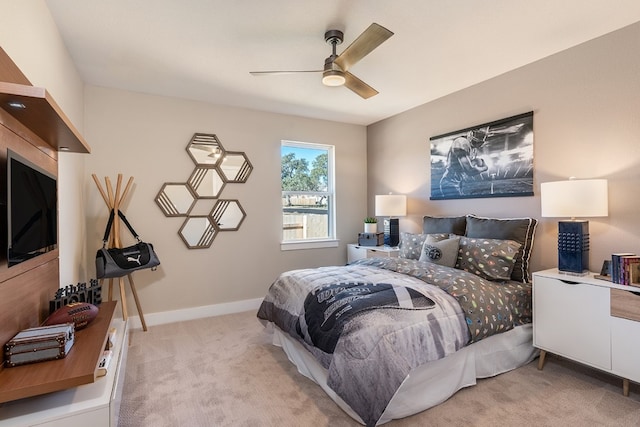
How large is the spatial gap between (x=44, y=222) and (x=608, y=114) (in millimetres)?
3833

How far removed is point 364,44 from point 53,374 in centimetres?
226

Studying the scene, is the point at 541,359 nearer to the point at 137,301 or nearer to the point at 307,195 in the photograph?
the point at 307,195

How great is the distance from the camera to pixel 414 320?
1884 mm

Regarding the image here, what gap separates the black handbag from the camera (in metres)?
2.88

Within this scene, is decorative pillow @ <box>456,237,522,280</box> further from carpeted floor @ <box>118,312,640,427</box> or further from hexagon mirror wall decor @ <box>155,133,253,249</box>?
hexagon mirror wall decor @ <box>155,133,253,249</box>

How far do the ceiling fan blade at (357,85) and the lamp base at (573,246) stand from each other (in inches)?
70.5

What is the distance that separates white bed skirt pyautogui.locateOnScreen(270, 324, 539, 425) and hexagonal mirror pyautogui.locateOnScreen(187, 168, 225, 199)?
Result: 1.90 meters

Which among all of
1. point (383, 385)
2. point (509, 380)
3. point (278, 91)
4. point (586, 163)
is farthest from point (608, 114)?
point (278, 91)

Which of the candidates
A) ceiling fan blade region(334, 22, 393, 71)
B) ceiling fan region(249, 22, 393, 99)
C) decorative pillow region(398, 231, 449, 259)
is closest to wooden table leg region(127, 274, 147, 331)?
ceiling fan region(249, 22, 393, 99)

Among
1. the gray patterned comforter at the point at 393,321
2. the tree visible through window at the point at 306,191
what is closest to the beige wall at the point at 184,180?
the tree visible through window at the point at 306,191

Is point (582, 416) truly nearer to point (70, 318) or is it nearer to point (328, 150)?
point (70, 318)

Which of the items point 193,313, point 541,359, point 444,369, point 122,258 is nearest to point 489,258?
point 541,359

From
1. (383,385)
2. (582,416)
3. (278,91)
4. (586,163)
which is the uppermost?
(278,91)

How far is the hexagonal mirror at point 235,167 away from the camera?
12.6 feet
